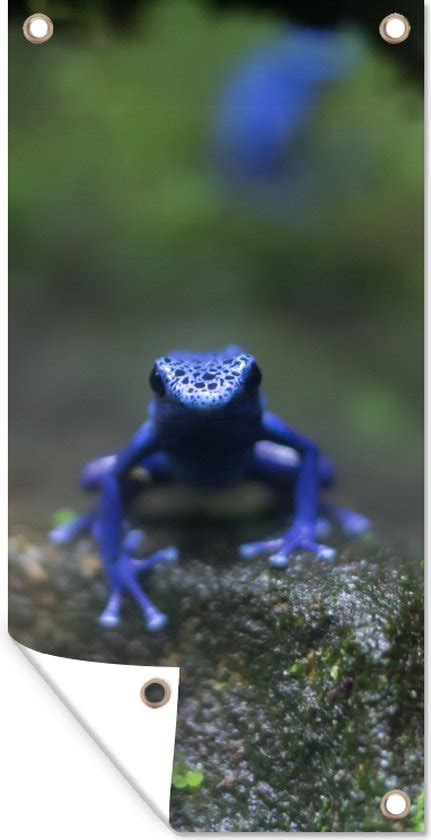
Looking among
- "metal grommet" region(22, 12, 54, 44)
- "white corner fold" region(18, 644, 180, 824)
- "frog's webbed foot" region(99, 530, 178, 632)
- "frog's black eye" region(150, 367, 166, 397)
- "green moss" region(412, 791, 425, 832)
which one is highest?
"metal grommet" region(22, 12, 54, 44)

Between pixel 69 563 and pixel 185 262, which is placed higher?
pixel 185 262

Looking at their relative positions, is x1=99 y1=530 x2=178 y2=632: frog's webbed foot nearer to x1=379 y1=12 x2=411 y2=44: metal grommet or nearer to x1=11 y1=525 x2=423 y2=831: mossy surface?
x1=11 y1=525 x2=423 y2=831: mossy surface

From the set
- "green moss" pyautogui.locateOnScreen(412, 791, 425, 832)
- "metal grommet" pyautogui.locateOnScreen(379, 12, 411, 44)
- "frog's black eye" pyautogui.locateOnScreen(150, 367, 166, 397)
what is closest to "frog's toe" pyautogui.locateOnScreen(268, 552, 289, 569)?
"frog's black eye" pyautogui.locateOnScreen(150, 367, 166, 397)

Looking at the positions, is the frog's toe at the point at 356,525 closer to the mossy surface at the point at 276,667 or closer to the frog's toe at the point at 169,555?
the mossy surface at the point at 276,667

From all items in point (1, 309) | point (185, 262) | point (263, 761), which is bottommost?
point (263, 761)

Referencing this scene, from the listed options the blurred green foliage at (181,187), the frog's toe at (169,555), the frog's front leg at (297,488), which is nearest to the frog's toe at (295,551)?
the frog's front leg at (297,488)

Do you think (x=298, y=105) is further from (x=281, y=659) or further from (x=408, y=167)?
(x=281, y=659)

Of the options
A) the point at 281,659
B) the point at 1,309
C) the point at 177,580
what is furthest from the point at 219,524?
the point at 1,309
